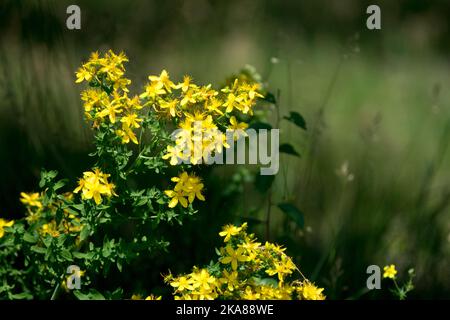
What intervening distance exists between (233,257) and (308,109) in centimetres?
193

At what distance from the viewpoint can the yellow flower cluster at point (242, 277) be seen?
68.3 inches

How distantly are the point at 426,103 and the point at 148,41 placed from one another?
168cm

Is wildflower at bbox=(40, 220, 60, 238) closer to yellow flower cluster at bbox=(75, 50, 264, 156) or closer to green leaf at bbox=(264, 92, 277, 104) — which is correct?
yellow flower cluster at bbox=(75, 50, 264, 156)

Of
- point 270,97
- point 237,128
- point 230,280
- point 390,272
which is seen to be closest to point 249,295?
point 230,280

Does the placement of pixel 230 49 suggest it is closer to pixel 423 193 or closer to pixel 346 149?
pixel 346 149

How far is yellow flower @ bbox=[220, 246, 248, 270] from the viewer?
178 cm

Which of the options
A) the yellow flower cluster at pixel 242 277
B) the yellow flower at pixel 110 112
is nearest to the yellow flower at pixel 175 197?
the yellow flower cluster at pixel 242 277

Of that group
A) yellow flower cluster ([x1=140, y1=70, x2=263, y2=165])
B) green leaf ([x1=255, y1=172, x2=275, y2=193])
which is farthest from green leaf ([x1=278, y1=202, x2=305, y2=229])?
yellow flower cluster ([x1=140, y1=70, x2=263, y2=165])

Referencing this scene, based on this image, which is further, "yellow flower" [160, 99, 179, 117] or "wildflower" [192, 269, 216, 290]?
"yellow flower" [160, 99, 179, 117]

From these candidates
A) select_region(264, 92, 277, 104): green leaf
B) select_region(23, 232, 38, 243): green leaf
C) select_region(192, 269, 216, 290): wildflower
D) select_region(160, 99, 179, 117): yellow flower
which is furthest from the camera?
select_region(264, 92, 277, 104): green leaf

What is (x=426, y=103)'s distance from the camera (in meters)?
4.02

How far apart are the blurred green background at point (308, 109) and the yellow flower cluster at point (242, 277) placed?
1.74 feet

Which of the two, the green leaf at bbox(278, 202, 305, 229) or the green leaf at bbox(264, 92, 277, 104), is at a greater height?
the green leaf at bbox(264, 92, 277, 104)
